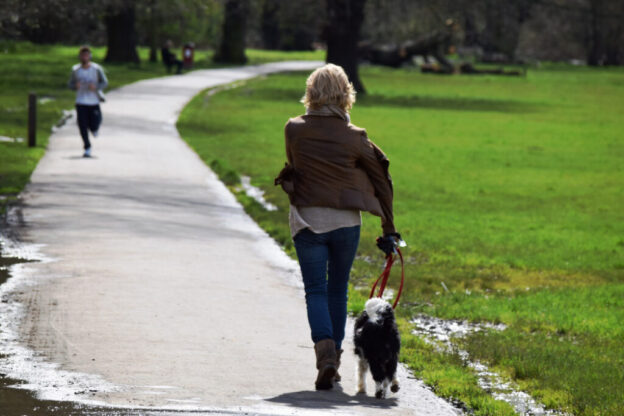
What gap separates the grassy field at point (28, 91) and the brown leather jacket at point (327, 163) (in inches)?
345

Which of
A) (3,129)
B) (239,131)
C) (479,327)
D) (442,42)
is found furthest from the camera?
(442,42)

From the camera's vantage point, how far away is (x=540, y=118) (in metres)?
37.2

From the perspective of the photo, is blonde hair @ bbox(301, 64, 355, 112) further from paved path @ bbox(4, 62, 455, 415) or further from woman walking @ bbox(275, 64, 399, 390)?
paved path @ bbox(4, 62, 455, 415)

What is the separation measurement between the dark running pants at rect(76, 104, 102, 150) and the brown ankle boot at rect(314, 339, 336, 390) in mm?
13068

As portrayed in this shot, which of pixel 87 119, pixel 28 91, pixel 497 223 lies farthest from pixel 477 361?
pixel 28 91

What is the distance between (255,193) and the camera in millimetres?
17109

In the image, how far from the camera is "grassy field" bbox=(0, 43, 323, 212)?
1773 cm

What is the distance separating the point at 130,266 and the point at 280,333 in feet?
8.43

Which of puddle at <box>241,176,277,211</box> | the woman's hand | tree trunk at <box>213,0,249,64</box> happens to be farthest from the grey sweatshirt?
tree trunk at <box>213,0,249,64</box>

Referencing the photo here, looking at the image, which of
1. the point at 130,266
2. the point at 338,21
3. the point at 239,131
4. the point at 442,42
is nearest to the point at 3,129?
the point at 239,131

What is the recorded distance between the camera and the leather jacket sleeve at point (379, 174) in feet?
21.4

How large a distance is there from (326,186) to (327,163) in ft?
0.42

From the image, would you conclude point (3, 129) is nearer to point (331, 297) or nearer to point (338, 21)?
point (331, 297)

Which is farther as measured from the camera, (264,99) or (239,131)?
(264,99)
